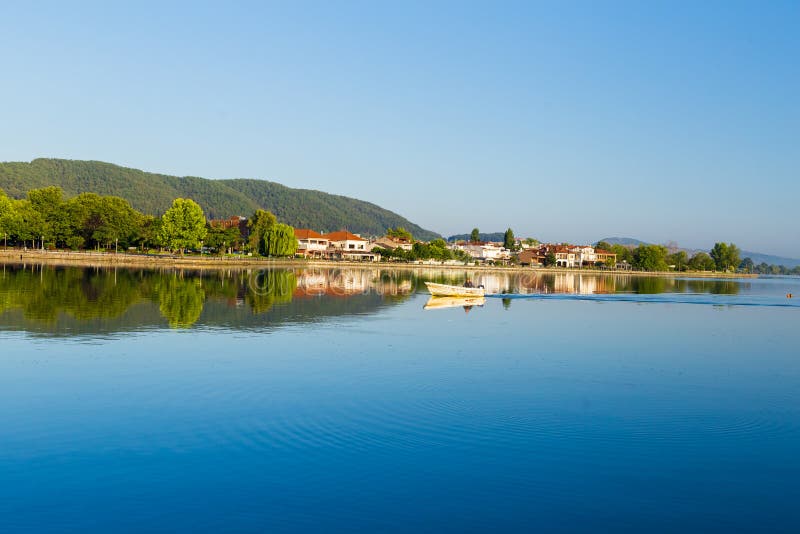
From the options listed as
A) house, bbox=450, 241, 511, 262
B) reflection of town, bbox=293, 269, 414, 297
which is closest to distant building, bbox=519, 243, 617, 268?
house, bbox=450, 241, 511, 262

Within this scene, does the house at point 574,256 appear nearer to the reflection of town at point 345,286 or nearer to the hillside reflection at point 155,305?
the reflection of town at point 345,286

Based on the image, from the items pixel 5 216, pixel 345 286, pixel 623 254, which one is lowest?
pixel 345 286

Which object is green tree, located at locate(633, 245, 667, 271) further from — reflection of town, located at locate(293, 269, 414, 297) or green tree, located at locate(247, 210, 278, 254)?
reflection of town, located at locate(293, 269, 414, 297)

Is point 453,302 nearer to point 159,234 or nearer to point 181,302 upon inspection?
point 181,302

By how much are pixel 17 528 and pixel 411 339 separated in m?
17.7

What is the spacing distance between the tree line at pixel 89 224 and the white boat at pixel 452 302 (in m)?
56.7

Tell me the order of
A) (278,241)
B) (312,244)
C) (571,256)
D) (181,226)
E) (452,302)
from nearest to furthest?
1. (452,302)
2. (181,226)
3. (278,241)
4. (312,244)
5. (571,256)

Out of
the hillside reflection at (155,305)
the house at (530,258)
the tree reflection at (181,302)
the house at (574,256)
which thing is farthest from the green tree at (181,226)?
the house at (574,256)

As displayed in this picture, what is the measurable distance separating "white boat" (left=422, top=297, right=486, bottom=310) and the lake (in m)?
16.1

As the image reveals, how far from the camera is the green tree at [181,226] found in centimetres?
9181

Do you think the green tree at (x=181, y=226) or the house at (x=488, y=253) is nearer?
the green tree at (x=181, y=226)

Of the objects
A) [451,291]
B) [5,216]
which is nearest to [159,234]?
[5,216]

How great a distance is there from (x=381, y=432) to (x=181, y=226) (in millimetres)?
86600

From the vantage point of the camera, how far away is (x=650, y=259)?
172 meters
